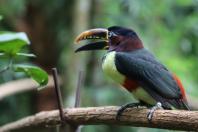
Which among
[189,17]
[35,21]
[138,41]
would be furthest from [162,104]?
[35,21]

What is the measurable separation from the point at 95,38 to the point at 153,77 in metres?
0.49

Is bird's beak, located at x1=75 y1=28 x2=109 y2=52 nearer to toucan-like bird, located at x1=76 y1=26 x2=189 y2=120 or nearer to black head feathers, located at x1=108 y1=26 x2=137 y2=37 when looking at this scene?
black head feathers, located at x1=108 y1=26 x2=137 y2=37

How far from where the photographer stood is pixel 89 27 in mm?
5340

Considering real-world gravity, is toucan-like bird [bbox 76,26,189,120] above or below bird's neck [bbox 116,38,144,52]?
below

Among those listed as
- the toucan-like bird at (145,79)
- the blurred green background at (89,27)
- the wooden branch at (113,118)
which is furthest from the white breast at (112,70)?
the blurred green background at (89,27)

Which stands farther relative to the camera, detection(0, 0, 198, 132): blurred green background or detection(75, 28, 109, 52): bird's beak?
Answer: detection(0, 0, 198, 132): blurred green background

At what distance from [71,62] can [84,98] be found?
391 mm

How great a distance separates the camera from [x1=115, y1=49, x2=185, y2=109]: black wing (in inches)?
105

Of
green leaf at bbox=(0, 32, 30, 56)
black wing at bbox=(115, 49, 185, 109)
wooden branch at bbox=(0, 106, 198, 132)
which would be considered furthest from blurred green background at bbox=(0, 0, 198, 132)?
green leaf at bbox=(0, 32, 30, 56)

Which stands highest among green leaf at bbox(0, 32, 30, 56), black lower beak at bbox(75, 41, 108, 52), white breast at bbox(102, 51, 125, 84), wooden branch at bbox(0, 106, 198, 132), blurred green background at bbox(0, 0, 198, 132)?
green leaf at bbox(0, 32, 30, 56)

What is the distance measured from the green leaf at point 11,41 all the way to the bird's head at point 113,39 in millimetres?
742

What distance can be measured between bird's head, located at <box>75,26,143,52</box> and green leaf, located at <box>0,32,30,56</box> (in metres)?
0.74

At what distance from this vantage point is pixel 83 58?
5.21 m

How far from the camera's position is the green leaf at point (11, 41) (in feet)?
7.10
